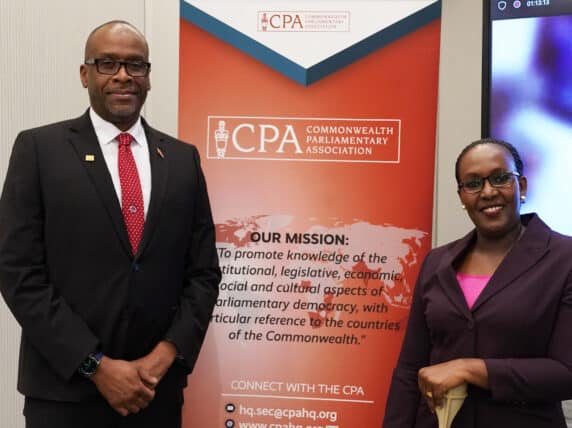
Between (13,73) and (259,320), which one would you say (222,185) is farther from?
(13,73)

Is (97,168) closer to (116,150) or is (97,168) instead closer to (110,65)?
(116,150)

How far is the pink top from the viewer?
2.01 m

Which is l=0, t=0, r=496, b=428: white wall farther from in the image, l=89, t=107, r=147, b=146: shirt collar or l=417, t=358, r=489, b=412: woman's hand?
l=417, t=358, r=489, b=412: woman's hand

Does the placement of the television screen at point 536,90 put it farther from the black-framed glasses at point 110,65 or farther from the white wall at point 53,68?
the black-framed glasses at point 110,65

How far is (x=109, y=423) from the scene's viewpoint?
2.10 m

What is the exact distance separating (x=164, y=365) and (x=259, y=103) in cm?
128

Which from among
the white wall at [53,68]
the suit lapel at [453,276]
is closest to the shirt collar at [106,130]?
the white wall at [53,68]

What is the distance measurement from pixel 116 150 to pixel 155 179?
16 centimetres

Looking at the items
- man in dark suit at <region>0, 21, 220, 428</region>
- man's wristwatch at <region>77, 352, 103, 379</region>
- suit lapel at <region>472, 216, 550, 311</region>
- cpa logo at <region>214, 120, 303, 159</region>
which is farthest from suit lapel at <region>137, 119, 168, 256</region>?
suit lapel at <region>472, 216, 550, 311</region>

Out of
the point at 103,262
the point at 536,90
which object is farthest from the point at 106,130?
the point at 536,90

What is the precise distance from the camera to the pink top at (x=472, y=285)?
2006mm

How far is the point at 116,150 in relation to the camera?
222 centimetres

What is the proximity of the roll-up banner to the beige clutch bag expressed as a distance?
999 mm

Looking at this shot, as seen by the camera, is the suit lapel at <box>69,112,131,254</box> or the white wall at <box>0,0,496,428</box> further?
the white wall at <box>0,0,496,428</box>
